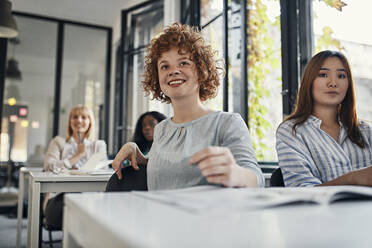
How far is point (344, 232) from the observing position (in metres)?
0.38

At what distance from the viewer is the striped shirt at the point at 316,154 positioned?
130 centimetres

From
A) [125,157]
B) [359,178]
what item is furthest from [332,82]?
[125,157]

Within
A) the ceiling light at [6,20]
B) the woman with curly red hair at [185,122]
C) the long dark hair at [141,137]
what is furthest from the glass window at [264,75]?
the ceiling light at [6,20]

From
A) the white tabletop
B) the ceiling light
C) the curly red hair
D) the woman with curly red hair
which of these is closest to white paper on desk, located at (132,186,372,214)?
the woman with curly red hair

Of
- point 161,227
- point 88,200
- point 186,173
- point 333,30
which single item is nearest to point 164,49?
point 186,173

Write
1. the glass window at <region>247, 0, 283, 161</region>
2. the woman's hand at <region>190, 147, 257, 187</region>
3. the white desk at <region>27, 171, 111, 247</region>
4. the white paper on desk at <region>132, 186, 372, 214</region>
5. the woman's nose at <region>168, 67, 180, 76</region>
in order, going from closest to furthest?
the white paper on desk at <region>132, 186, 372, 214</region>
the woman's hand at <region>190, 147, 257, 187</region>
the woman's nose at <region>168, 67, 180, 76</region>
the white desk at <region>27, 171, 111, 247</region>
the glass window at <region>247, 0, 283, 161</region>

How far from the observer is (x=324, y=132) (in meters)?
1.39

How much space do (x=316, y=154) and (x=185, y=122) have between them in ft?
1.85

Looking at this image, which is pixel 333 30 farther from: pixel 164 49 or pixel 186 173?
pixel 186 173

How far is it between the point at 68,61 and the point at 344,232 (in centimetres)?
582

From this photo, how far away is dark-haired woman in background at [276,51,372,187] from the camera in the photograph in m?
1.32

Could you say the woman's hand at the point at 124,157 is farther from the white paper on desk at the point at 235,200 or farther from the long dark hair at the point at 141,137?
the long dark hair at the point at 141,137

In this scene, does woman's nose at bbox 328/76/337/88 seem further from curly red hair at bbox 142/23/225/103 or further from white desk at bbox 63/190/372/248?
white desk at bbox 63/190/372/248

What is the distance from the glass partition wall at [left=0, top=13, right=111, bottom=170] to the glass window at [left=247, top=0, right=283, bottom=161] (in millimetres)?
3753
